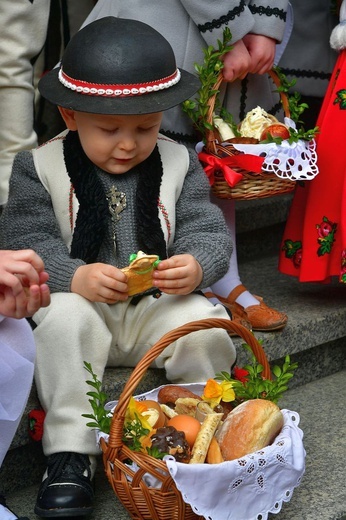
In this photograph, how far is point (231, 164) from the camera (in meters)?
2.83

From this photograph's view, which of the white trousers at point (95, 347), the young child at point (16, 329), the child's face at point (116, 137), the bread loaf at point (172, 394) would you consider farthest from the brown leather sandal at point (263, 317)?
the young child at point (16, 329)

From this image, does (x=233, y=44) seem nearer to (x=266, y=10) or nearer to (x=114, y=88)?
(x=266, y=10)

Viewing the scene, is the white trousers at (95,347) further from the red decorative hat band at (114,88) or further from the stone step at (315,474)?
the red decorative hat band at (114,88)

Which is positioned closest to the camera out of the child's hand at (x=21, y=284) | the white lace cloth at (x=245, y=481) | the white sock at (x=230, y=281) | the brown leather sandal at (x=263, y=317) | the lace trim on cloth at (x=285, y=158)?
the child's hand at (x=21, y=284)

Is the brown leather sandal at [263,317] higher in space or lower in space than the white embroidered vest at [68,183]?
lower

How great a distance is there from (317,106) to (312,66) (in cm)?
38

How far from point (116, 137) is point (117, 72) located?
0.17 meters

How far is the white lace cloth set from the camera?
2.05m

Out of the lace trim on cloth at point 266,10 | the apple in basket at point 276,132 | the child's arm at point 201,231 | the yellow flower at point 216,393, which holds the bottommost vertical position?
the yellow flower at point 216,393

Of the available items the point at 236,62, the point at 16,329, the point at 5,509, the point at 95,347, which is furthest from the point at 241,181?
the point at 5,509

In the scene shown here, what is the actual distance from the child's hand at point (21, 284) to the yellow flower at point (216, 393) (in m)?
0.58

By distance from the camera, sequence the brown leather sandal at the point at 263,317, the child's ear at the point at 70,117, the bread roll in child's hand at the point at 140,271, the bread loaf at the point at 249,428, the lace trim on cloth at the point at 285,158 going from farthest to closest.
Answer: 1. the brown leather sandal at the point at 263,317
2. the lace trim on cloth at the point at 285,158
3. the child's ear at the point at 70,117
4. the bread roll in child's hand at the point at 140,271
5. the bread loaf at the point at 249,428

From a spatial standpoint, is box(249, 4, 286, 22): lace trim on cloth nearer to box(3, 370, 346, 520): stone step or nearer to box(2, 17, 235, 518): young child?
box(2, 17, 235, 518): young child

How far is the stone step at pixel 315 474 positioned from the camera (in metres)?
2.38
